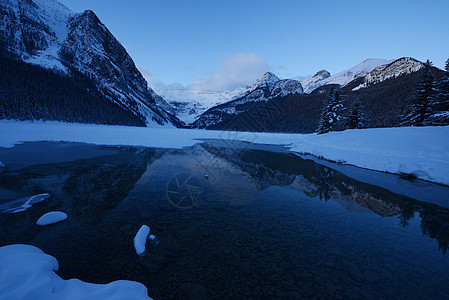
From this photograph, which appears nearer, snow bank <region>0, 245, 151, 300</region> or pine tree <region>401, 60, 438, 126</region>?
snow bank <region>0, 245, 151, 300</region>

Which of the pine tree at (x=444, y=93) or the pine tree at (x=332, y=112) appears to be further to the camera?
the pine tree at (x=332, y=112)

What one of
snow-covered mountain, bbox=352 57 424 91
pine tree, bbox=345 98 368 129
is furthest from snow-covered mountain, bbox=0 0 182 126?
snow-covered mountain, bbox=352 57 424 91

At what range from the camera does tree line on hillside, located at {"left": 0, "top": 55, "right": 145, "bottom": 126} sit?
6038 centimetres

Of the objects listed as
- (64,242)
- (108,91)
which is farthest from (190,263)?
(108,91)

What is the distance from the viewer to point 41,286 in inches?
109

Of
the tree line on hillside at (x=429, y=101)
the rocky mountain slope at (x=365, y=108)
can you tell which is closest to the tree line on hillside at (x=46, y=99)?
the rocky mountain slope at (x=365, y=108)

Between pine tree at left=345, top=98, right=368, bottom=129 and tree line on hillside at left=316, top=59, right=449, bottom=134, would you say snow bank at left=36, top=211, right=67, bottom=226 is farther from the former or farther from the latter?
pine tree at left=345, top=98, right=368, bottom=129

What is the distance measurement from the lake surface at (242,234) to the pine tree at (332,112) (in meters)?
28.1

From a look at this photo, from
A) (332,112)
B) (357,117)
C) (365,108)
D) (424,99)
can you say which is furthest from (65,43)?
(365,108)

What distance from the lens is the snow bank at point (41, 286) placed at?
103 inches

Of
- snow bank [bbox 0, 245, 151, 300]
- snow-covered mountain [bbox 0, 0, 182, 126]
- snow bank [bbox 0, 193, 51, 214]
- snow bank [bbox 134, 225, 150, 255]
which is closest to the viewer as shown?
snow bank [bbox 0, 245, 151, 300]

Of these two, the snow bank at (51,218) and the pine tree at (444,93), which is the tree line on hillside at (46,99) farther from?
the pine tree at (444,93)

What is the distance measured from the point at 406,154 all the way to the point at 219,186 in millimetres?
15578

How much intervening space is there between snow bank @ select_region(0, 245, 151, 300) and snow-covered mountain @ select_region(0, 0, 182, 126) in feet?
485
